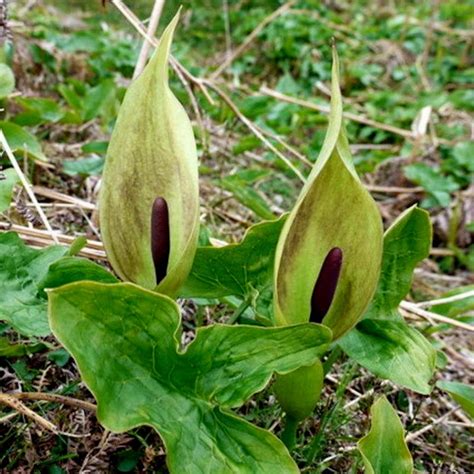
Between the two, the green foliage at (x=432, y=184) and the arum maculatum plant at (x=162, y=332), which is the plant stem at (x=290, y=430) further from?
the green foliage at (x=432, y=184)

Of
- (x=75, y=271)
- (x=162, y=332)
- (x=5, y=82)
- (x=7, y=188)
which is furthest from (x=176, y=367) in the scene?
(x=5, y=82)

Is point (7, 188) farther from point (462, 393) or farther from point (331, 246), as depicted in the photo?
point (462, 393)

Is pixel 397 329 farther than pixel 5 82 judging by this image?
No

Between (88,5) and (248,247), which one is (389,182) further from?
(88,5)

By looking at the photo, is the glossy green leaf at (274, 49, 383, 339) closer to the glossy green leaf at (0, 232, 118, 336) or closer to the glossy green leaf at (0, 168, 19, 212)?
the glossy green leaf at (0, 232, 118, 336)

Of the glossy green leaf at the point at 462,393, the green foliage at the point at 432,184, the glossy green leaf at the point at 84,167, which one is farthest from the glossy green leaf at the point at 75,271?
the green foliage at the point at 432,184

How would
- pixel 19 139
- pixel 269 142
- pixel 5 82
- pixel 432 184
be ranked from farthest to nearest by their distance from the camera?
1. pixel 432 184
2. pixel 269 142
3. pixel 19 139
4. pixel 5 82

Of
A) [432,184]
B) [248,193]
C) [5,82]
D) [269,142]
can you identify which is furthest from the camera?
[432,184]
